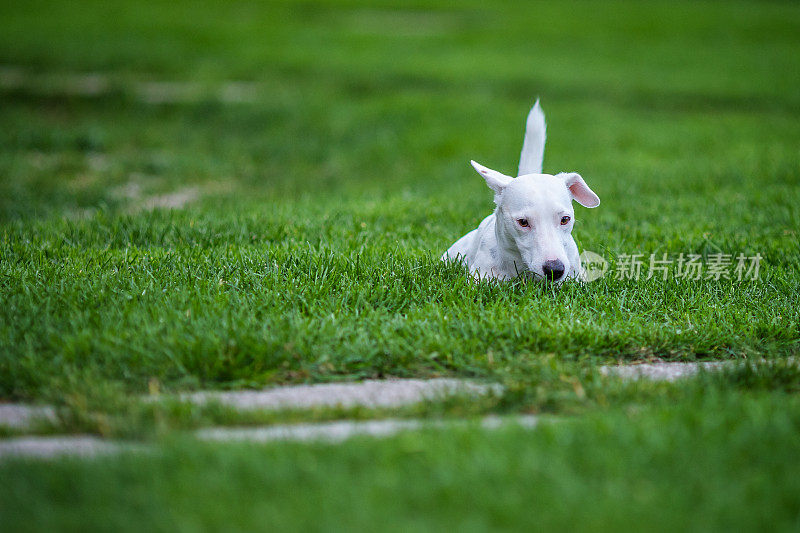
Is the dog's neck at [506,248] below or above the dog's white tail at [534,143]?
below

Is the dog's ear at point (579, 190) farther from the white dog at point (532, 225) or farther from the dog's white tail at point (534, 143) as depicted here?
the dog's white tail at point (534, 143)

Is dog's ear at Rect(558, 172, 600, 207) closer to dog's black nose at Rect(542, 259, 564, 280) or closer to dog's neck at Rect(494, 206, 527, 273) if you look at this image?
dog's neck at Rect(494, 206, 527, 273)

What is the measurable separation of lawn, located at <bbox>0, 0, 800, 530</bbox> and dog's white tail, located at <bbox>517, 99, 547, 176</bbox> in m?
0.75

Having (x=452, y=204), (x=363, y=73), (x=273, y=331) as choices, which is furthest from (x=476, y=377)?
(x=363, y=73)

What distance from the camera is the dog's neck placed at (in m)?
3.77

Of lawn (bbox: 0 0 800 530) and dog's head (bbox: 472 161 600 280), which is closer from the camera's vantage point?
lawn (bbox: 0 0 800 530)

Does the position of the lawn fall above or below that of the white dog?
below

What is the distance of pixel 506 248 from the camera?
3836 millimetres

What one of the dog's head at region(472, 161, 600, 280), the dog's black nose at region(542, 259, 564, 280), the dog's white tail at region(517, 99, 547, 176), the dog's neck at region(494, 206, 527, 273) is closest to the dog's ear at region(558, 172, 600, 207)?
the dog's head at region(472, 161, 600, 280)

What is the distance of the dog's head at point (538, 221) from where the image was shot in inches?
140

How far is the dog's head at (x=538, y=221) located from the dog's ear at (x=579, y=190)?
0.41ft

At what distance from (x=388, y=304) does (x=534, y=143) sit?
130 centimetres

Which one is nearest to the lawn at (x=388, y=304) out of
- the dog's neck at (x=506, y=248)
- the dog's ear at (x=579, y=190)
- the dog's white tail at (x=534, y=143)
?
the dog's neck at (x=506, y=248)

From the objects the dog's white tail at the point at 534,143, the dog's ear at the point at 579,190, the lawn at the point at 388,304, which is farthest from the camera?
the dog's white tail at the point at 534,143
